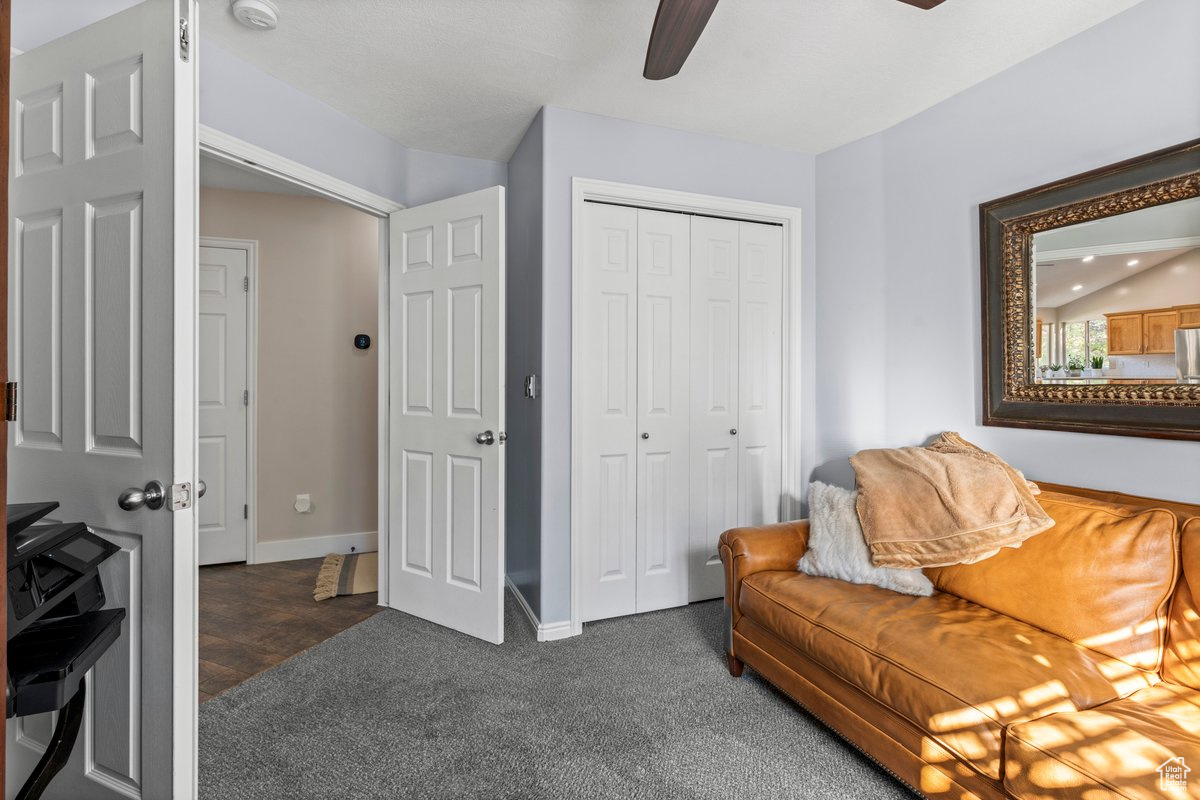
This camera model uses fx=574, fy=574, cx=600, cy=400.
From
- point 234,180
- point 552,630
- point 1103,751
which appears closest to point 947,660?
point 1103,751

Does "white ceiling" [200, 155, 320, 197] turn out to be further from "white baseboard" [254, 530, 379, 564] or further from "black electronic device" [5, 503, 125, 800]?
"black electronic device" [5, 503, 125, 800]

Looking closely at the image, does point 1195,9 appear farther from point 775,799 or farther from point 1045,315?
point 775,799

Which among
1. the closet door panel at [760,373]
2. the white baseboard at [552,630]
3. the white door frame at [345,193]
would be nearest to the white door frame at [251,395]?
the white door frame at [345,193]

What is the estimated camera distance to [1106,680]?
1.46 metres

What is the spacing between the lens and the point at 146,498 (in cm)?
126

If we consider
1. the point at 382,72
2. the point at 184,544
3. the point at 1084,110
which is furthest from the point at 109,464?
the point at 1084,110

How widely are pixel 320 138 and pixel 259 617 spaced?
2268 millimetres

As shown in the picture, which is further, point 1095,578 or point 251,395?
point 251,395

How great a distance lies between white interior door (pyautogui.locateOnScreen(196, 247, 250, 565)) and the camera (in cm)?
353

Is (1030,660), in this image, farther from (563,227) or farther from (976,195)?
(563,227)

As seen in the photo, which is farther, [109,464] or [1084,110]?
[1084,110]

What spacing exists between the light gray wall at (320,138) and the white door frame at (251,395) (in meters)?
1.27

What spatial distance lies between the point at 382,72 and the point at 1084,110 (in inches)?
103

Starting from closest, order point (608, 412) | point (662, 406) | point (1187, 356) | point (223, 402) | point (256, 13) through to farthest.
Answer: point (1187, 356) < point (256, 13) < point (608, 412) < point (662, 406) < point (223, 402)
